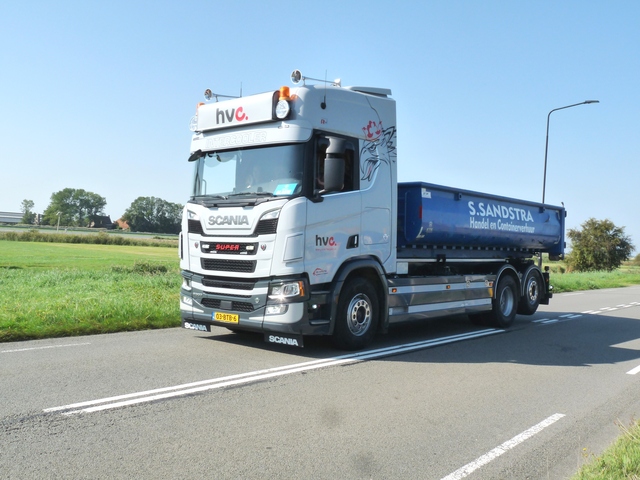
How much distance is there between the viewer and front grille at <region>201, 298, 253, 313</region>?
7.87 meters

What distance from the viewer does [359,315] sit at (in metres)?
8.52

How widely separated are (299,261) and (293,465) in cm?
378

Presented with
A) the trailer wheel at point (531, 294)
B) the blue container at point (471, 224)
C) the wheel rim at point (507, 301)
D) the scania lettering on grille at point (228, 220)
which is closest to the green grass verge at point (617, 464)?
the scania lettering on grille at point (228, 220)

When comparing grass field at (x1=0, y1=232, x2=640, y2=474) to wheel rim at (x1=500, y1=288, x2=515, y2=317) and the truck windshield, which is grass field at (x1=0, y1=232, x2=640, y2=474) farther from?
wheel rim at (x1=500, y1=288, x2=515, y2=317)

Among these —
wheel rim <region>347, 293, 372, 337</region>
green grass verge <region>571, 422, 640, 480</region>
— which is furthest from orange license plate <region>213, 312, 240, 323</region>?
green grass verge <region>571, 422, 640, 480</region>

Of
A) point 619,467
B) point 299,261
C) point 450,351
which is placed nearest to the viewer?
point 619,467

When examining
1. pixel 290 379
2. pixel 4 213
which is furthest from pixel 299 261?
pixel 4 213

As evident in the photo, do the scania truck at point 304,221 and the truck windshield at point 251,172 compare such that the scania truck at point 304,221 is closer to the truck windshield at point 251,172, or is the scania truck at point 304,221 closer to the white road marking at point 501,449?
the truck windshield at point 251,172

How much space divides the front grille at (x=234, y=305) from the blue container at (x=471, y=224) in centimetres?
296

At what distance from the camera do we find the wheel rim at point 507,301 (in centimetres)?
1241

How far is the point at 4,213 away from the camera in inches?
4742

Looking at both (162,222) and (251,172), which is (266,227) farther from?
(162,222)

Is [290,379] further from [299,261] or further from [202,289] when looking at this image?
[202,289]

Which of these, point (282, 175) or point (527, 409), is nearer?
point (527, 409)
